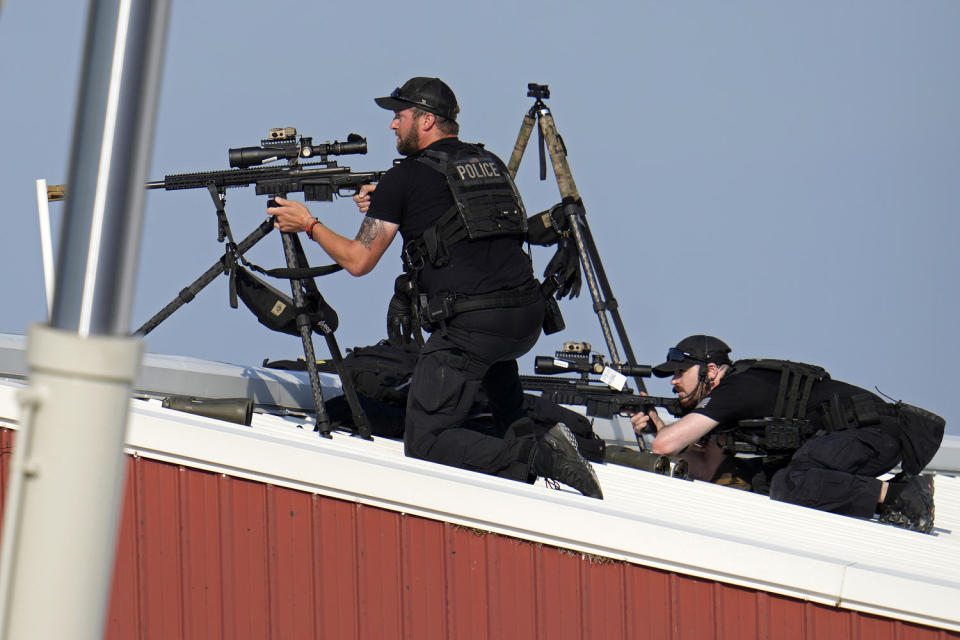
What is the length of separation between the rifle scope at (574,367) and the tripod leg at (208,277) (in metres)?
1.98

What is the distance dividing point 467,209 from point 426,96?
0.68 m

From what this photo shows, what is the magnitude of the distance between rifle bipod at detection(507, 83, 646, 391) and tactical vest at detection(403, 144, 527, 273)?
2672 millimetres

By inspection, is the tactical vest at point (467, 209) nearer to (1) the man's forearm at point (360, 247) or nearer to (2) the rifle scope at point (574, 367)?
(1) the man's forearm at point (360, 247)

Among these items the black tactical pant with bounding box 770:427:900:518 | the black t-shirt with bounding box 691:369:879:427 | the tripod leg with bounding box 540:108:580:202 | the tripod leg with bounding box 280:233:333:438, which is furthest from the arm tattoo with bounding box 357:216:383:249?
the tripod leg with bounding box 540:108:580:202

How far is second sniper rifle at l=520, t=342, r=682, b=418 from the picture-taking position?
7621 millimetres

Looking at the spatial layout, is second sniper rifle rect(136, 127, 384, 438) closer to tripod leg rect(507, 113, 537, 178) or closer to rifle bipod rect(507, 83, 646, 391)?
rifle bipod rect(507, 83, 646, 391)

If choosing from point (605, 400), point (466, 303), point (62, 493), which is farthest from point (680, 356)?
point (62, 493)

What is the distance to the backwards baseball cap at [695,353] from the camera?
295 inches

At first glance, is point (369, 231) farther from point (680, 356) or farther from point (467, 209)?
point (680, 356)

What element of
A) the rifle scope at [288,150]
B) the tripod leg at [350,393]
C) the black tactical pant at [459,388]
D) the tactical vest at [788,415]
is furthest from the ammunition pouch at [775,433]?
the rifle scope at [288,150]

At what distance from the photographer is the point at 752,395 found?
688 cm

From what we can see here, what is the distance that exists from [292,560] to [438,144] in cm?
233

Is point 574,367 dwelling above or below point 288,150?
below

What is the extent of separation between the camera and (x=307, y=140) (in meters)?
6.78
